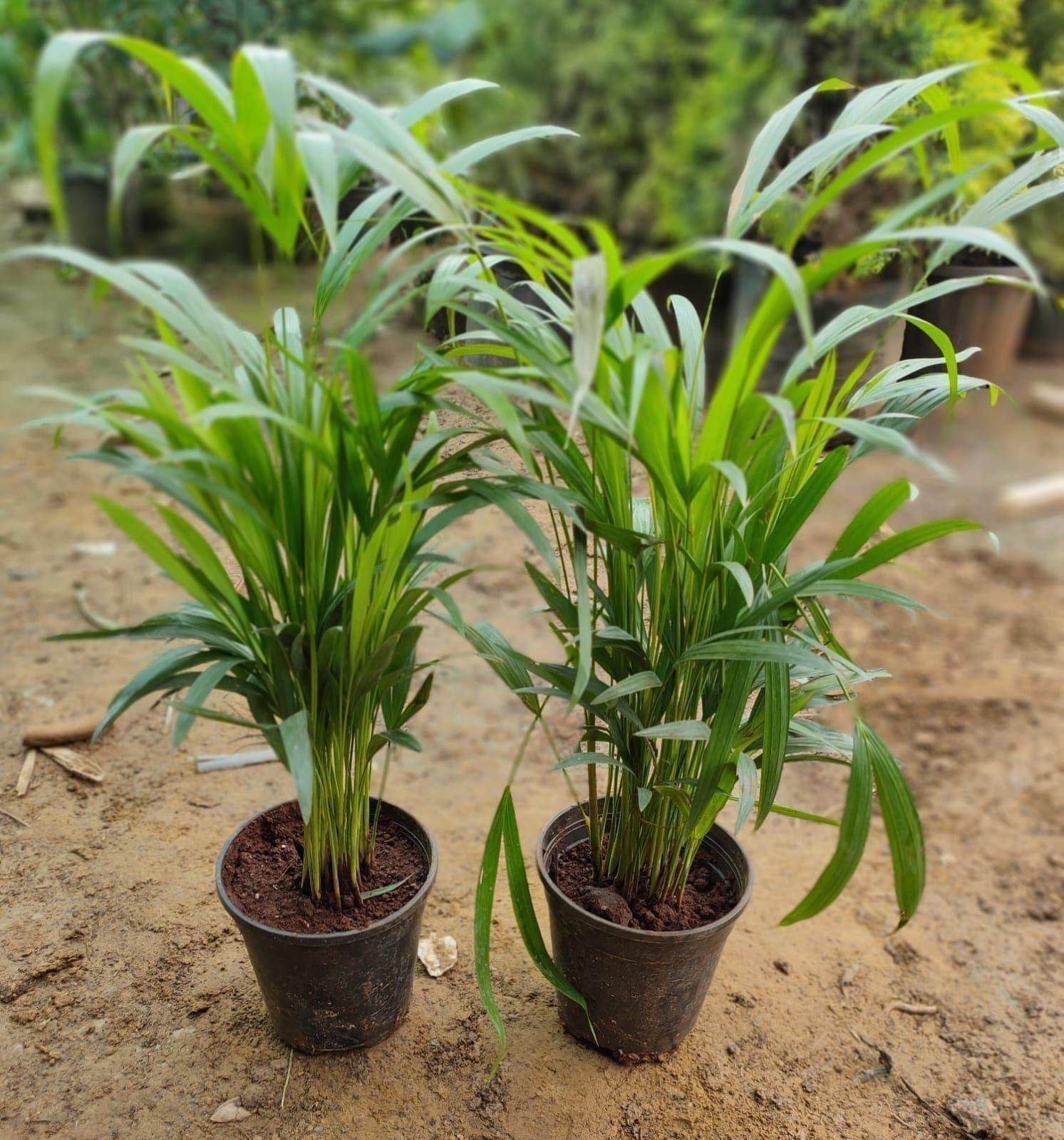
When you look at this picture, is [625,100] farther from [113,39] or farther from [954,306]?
[113,39]

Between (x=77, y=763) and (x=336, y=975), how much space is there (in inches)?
29.4

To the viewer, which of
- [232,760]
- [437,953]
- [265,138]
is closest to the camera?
[265,138]

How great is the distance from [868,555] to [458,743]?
1.13m

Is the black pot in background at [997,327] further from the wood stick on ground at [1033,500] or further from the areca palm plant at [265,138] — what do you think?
the areca palm plant at [265,138]

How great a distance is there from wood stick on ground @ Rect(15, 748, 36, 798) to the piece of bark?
2cm

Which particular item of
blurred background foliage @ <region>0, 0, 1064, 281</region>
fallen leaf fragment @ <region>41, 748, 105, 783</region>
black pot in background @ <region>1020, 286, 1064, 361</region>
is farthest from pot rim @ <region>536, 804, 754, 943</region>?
black pot in background @ <region>1020, 286, 1064, 361</region>

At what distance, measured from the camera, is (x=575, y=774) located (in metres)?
1.97

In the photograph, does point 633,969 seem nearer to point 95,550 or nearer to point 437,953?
point 437,953

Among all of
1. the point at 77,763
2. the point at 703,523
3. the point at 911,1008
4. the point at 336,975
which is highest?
the point at 703,523

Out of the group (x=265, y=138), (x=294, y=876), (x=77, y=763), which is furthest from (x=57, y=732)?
(x=265, y=138)

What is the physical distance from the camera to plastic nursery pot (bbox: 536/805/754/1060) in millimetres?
1199

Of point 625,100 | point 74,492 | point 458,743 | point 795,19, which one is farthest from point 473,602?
point 625,100

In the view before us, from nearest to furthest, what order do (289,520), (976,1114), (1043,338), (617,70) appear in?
(289,520), (976,1114), (617,70), (1043,338)

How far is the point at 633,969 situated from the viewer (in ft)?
4.01
